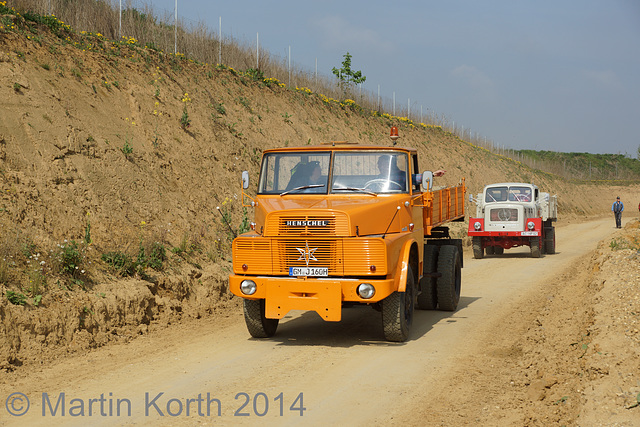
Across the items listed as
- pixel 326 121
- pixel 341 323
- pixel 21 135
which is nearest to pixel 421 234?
pixel 341 323

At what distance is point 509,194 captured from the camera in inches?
883

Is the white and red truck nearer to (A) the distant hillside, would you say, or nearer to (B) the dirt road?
(B) the dirt road

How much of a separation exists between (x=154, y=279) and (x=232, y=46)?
55.2 feet

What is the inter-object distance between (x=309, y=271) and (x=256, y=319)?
127cm

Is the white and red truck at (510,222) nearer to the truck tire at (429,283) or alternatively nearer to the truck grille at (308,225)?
the truck tire at (429,283)

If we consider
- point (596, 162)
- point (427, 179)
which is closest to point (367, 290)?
point (427, 179)

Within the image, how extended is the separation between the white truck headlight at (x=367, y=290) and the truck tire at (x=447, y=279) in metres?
3.31

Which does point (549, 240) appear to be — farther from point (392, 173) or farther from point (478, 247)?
point (392, 173)

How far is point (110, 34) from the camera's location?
64.9ft

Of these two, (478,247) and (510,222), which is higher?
(510,222)

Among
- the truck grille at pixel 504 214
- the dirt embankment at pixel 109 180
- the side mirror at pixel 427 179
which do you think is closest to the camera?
the dirt embankment at pixel 109 180

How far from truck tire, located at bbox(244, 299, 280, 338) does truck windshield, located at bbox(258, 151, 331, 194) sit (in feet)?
5.75

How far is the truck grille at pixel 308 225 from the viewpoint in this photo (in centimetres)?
820

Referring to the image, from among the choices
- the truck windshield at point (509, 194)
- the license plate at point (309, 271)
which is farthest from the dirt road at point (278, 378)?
the truck windshield at point (509, 194)
